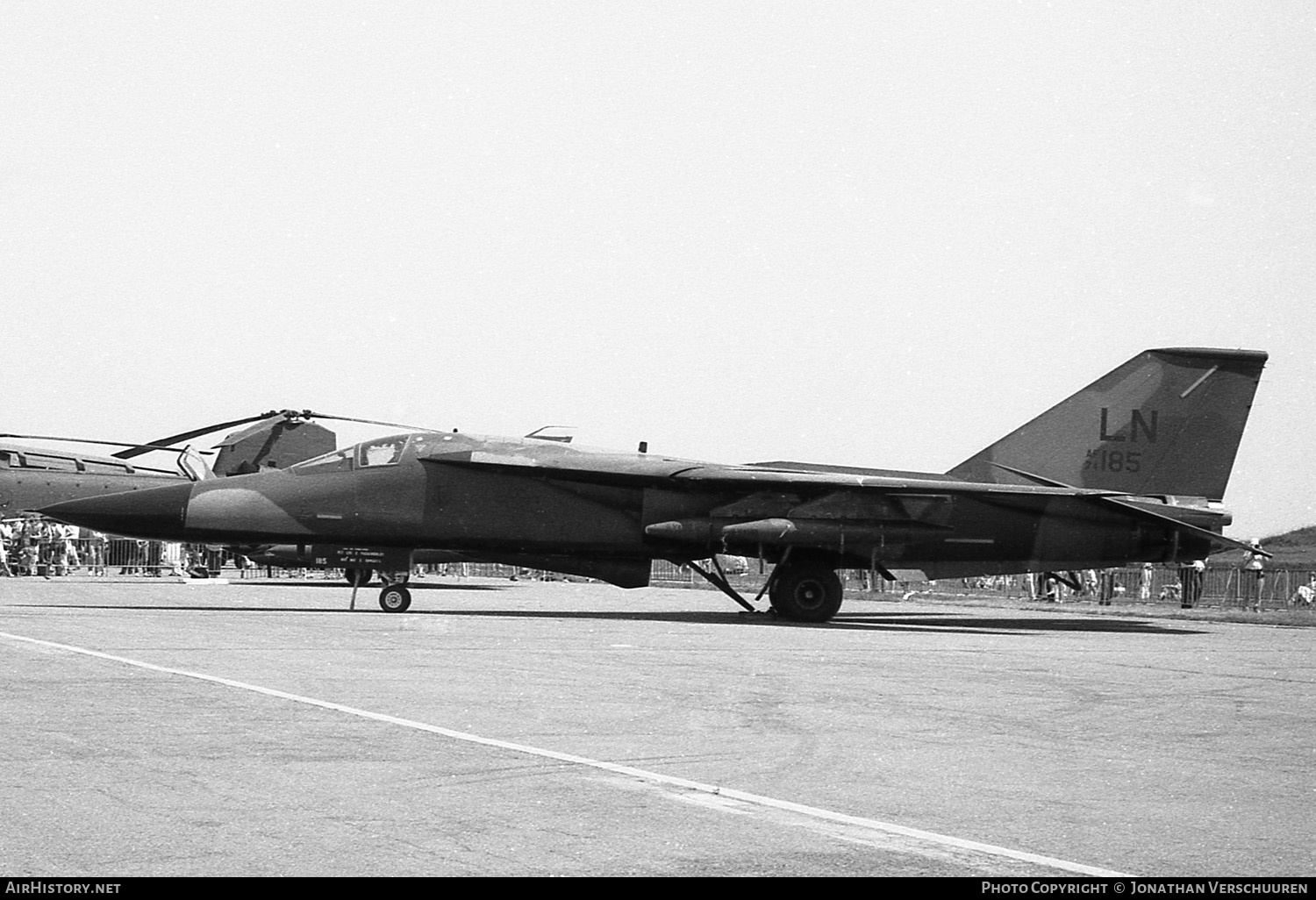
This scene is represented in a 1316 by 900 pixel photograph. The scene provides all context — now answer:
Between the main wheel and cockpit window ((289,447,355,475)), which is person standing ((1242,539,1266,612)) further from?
cockpit window ((289,447,355,475))

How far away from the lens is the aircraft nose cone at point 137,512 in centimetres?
2214

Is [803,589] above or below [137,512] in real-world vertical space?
below

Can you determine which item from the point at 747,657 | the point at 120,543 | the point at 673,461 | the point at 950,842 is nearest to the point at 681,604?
the point at 673,461

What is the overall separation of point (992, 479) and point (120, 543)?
120ft

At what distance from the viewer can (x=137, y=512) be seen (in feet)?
73.4

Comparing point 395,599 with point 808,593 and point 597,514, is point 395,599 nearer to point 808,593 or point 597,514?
point 597,514

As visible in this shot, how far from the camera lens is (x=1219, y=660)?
1593cm

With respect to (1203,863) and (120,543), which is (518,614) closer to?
(1203,863)

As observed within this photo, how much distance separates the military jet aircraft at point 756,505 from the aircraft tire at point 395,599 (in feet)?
0.13

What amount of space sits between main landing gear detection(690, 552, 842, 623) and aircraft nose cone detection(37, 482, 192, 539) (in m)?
8.04

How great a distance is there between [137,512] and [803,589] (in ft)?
33.3

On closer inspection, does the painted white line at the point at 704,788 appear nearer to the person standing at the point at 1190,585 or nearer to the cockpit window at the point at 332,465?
the cockpit window at the point at 332,465

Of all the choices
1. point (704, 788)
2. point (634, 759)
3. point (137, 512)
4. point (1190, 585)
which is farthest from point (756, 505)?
point (704, 788)

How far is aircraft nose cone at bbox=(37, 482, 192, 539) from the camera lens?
72.6ft
